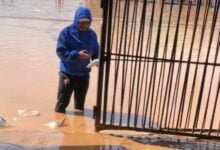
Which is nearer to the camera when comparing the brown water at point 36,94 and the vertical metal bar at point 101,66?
the vertical metal bar at point 101,66

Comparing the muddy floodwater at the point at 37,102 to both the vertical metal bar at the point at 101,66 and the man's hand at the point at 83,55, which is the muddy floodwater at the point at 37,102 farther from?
the man's hand at the point at 83,55

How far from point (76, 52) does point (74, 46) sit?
0.16m

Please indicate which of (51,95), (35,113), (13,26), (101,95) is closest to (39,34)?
(13,26)

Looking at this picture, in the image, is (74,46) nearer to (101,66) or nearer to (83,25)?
(83,25)

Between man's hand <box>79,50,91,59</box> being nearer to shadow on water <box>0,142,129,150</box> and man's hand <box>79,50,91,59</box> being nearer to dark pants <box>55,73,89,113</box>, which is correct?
dark pants <box>55,73,89,113</box>

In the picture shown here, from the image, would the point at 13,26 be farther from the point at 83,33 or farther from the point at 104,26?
the point at 104,26

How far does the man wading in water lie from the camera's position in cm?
559

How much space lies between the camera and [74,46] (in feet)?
18.8

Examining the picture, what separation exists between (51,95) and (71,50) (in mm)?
1566

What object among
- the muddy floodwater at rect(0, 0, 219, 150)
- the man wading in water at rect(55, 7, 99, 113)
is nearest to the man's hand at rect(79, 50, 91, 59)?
the man wading in water at rect(55, 7, 99, 113)

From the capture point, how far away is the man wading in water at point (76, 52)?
5594 mm

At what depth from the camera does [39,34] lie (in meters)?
12.0

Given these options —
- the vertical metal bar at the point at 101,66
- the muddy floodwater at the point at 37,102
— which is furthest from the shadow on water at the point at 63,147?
the vertical metal bar at the point at 101,66

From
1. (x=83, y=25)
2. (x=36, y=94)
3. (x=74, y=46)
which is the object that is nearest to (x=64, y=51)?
(x=74, y=46)
